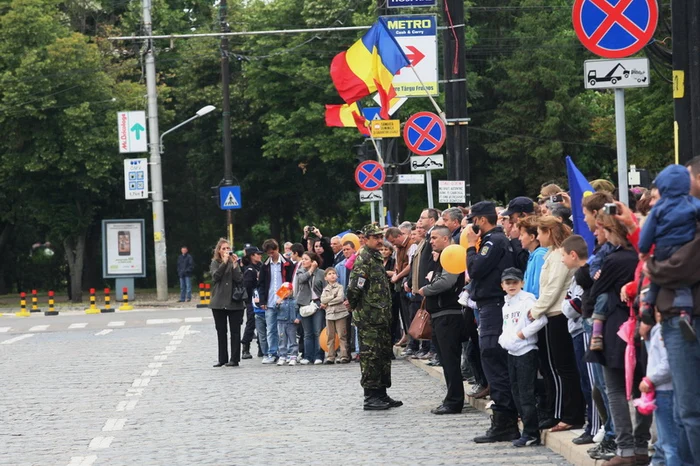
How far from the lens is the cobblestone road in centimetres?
1109

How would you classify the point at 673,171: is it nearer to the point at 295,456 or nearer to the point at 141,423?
the point at 295,456

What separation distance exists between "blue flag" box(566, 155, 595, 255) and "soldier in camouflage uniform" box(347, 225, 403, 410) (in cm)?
387

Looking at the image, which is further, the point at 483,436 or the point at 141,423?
the point at 141,423

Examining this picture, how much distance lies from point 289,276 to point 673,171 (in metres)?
14.4

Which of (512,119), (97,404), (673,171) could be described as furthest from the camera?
(512,119)

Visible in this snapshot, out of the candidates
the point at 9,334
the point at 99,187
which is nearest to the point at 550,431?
the point at 9,334

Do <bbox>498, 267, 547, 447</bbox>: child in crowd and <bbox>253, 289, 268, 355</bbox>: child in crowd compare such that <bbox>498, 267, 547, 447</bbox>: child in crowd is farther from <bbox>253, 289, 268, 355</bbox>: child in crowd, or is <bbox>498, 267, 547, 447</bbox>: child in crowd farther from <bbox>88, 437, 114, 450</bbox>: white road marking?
<bbox>253, 289, 268, 355</bbox>: child in crowd

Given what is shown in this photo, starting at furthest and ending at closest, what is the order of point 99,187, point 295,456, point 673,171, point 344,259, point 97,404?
point 99,187 < point 344,259 < point 97,404 < point 295,456 < point 673,171

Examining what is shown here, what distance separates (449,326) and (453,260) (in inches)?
26.4

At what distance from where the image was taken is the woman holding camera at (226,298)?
21.0m

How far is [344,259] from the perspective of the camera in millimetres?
21172

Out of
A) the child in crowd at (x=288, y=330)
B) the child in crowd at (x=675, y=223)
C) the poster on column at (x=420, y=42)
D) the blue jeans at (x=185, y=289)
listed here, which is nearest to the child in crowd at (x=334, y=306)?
the child in crowd at (x=288, y=330)

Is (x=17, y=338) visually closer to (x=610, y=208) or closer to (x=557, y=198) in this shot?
(x=557, y=198)

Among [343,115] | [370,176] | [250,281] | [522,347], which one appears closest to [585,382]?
[522,347]
